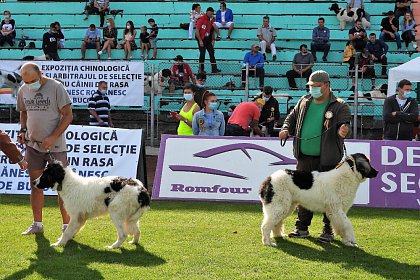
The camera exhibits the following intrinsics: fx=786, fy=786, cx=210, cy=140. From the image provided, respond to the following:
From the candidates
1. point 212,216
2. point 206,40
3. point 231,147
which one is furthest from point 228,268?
point 206,40

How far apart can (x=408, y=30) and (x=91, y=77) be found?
10429mm

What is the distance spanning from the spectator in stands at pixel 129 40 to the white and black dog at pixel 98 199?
15.6 meters

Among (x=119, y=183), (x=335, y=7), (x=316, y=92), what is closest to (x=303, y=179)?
(x=316, y=92)

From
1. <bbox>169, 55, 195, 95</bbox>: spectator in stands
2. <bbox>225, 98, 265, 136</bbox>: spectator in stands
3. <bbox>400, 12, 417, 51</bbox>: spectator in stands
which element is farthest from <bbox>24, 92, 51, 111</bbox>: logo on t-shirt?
<bbox>400, 12, 417, 51</bbox>: spectator in stands

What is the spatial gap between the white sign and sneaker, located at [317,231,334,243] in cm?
350

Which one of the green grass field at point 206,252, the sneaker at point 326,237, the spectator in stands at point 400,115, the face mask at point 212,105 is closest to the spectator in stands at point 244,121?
the face mask at point 212,105

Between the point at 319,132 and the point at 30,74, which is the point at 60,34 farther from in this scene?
the point at 319,132

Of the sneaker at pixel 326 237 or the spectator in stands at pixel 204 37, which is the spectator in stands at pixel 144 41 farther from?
the sneaker at pixel 326 237

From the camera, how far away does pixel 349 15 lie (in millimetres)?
26031

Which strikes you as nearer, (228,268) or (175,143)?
(228,268)

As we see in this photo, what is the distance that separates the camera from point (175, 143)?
1375cm

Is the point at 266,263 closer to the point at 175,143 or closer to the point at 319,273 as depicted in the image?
the point at 319,273

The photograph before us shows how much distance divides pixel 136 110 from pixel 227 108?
2454 mm

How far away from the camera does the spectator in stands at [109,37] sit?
981 inches
